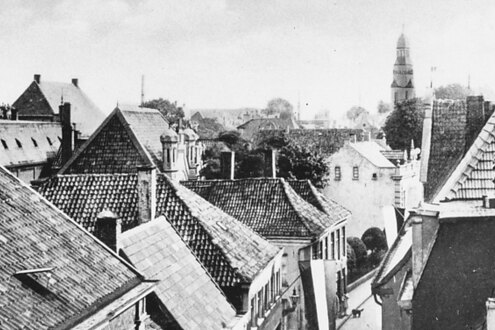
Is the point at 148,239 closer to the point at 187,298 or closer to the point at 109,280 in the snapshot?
the point at 187,298

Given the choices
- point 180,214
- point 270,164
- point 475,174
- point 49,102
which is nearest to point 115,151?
point 270,164

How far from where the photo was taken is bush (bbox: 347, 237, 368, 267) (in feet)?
166

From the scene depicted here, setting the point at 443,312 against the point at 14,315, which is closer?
the point at 14,315

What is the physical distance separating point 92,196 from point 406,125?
238 feet

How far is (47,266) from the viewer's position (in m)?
13.9

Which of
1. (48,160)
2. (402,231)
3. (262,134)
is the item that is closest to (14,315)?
(402,231)

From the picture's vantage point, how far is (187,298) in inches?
841

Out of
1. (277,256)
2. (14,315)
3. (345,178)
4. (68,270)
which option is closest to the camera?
(14,315)

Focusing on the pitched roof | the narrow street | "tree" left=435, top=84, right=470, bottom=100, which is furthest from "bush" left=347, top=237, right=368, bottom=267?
"tree" left=435, top=84, right=470, bottom=100

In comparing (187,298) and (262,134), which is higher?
(262,134)

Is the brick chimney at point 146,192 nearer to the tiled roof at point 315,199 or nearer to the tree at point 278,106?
the tiled roof at point 315,199

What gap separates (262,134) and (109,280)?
3223 inches

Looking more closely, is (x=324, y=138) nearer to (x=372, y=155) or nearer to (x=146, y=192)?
(x=372, y=155)

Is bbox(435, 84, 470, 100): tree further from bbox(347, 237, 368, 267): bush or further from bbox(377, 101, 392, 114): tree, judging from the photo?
bbox(377, 101, 392, 114): tree
